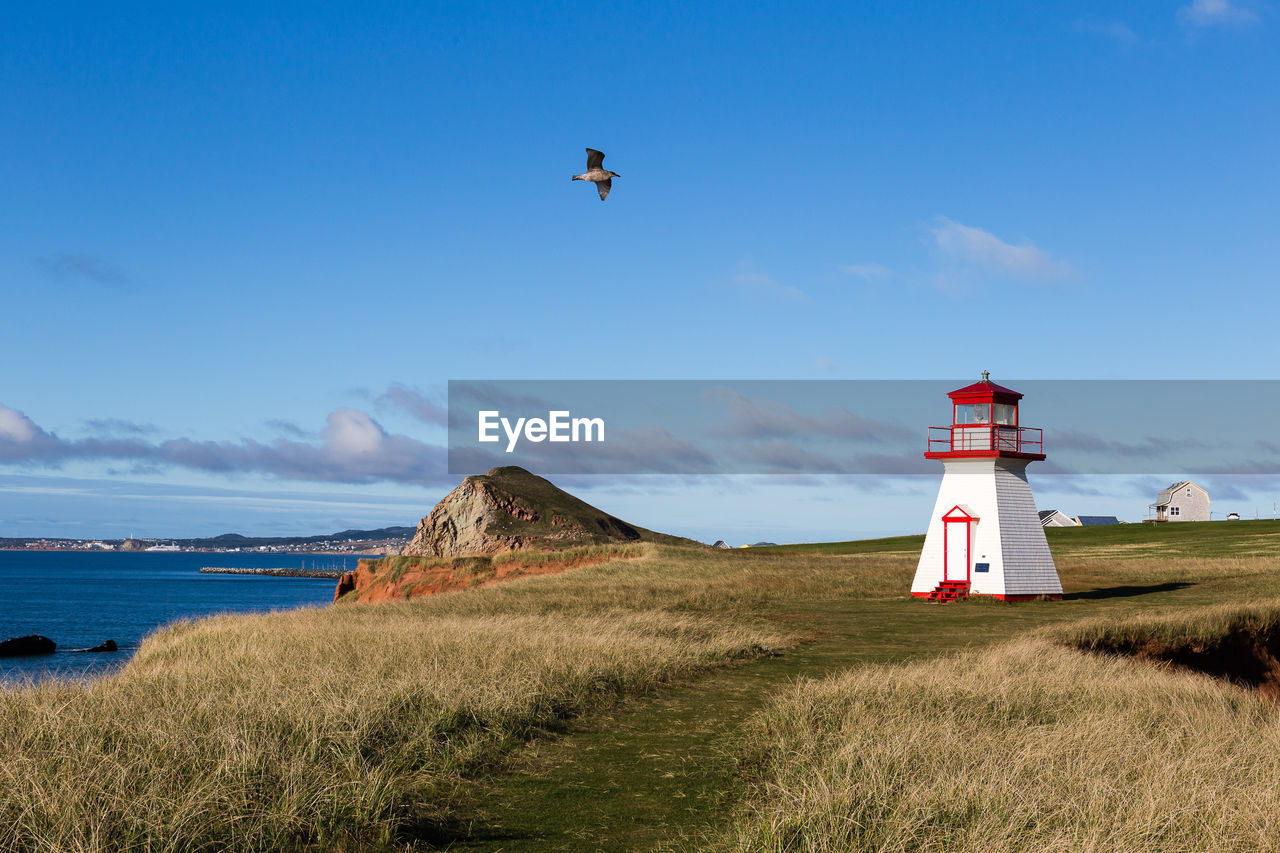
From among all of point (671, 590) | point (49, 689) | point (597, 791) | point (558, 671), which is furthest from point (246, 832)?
point (671, 590)

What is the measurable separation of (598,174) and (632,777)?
12409 millimetres

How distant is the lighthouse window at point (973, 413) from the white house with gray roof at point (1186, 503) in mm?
99176

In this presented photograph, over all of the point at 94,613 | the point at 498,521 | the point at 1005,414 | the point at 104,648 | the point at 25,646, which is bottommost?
the point at 94,613

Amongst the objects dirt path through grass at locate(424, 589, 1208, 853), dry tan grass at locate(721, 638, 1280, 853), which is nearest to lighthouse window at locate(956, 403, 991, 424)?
dirt path through grass at locate(424, 589, 1208, 853)

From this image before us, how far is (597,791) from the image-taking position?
8305mm

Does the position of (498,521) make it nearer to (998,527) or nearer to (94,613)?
(94,613)

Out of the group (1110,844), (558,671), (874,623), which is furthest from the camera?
(874,623)

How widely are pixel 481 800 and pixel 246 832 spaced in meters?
2.08

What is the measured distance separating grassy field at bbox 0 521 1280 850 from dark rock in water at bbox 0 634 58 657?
115 ft

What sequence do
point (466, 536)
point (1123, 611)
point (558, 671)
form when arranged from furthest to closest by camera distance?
1. point (466, 536)
2. point (1123, 611)
3. point (558, 671)

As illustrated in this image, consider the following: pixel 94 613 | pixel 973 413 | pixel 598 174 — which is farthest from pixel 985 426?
pixel 94 613

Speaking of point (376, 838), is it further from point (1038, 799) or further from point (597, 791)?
point (1038, 799)

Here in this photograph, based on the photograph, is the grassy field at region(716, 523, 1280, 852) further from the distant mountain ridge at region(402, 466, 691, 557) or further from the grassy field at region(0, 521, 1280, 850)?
the distant mountain ridge at region(402, 466, 691, 557)

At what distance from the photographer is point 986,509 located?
97.0ft
